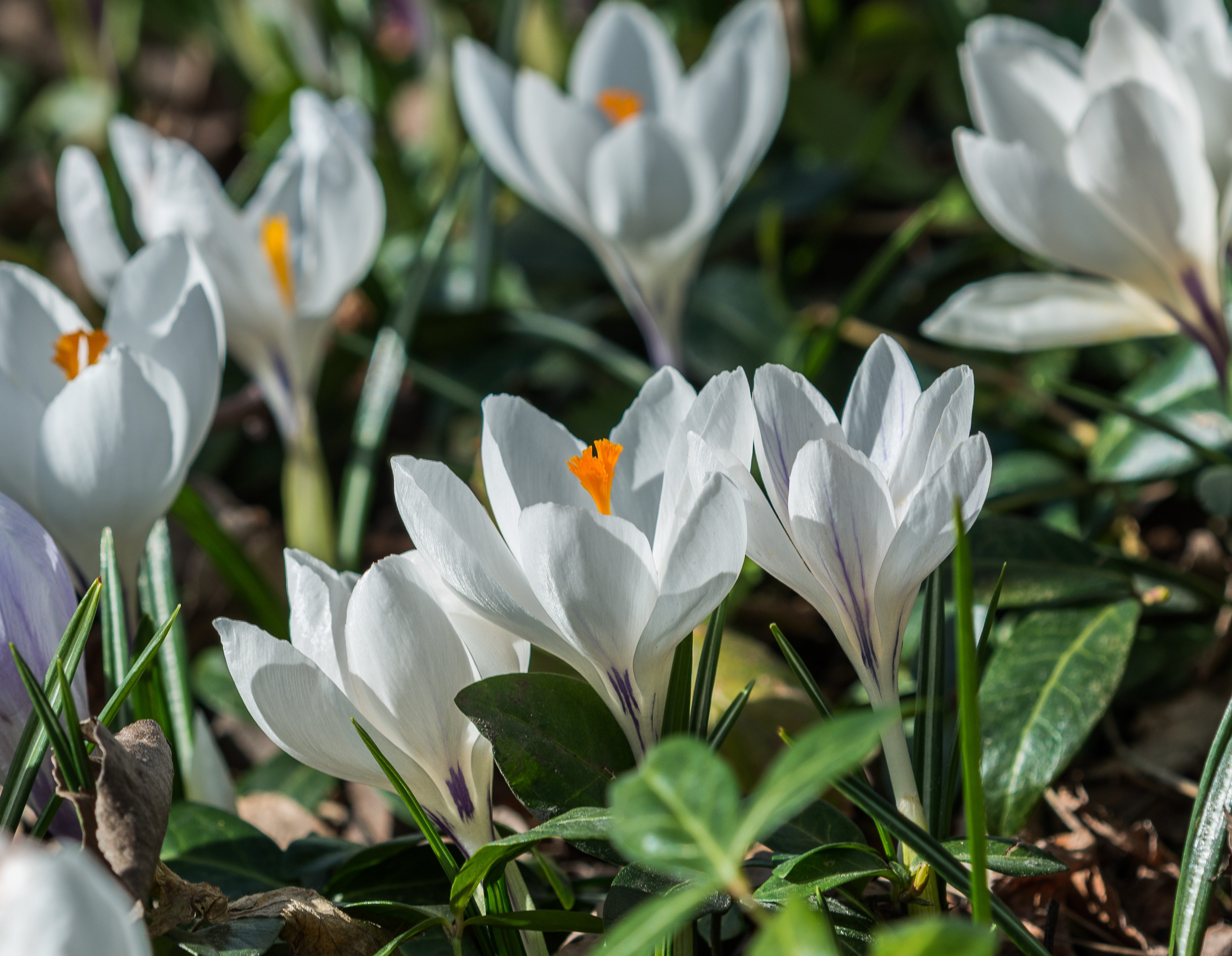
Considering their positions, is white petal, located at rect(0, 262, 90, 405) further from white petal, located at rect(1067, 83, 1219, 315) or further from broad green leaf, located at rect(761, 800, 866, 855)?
white petal, located at rect(1067, 83, 1219, 315)

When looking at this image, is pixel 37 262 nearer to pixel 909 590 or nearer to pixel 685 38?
pixel 685 38

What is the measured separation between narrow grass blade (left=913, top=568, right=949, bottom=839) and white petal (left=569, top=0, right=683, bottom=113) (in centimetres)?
78

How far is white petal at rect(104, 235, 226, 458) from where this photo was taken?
0.74 m

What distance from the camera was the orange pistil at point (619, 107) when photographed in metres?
1.09

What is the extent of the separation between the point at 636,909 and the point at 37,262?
1360 mm

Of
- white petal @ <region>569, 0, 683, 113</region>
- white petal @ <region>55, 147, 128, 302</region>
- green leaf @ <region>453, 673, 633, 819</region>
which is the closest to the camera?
green leaf @ <region>453, 673, 633, 819</region>

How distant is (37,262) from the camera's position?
1.51 meters

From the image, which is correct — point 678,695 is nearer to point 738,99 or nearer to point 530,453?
point 530,453

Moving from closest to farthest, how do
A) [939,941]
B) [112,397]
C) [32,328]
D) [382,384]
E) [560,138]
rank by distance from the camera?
[939,941]
[112,397]
[32,328]
[560,138]
[382,384]

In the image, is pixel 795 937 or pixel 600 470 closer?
pixel 795 937

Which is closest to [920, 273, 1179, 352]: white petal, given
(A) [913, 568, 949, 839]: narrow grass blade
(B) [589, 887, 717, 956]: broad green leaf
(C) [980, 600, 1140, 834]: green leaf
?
(C) [980, 600, 1140, 834]: green leaf

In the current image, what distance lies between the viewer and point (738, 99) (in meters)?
1.10

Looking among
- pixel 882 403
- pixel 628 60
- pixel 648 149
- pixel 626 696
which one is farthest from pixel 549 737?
pixel 628 60

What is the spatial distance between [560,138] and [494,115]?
0.11 m
